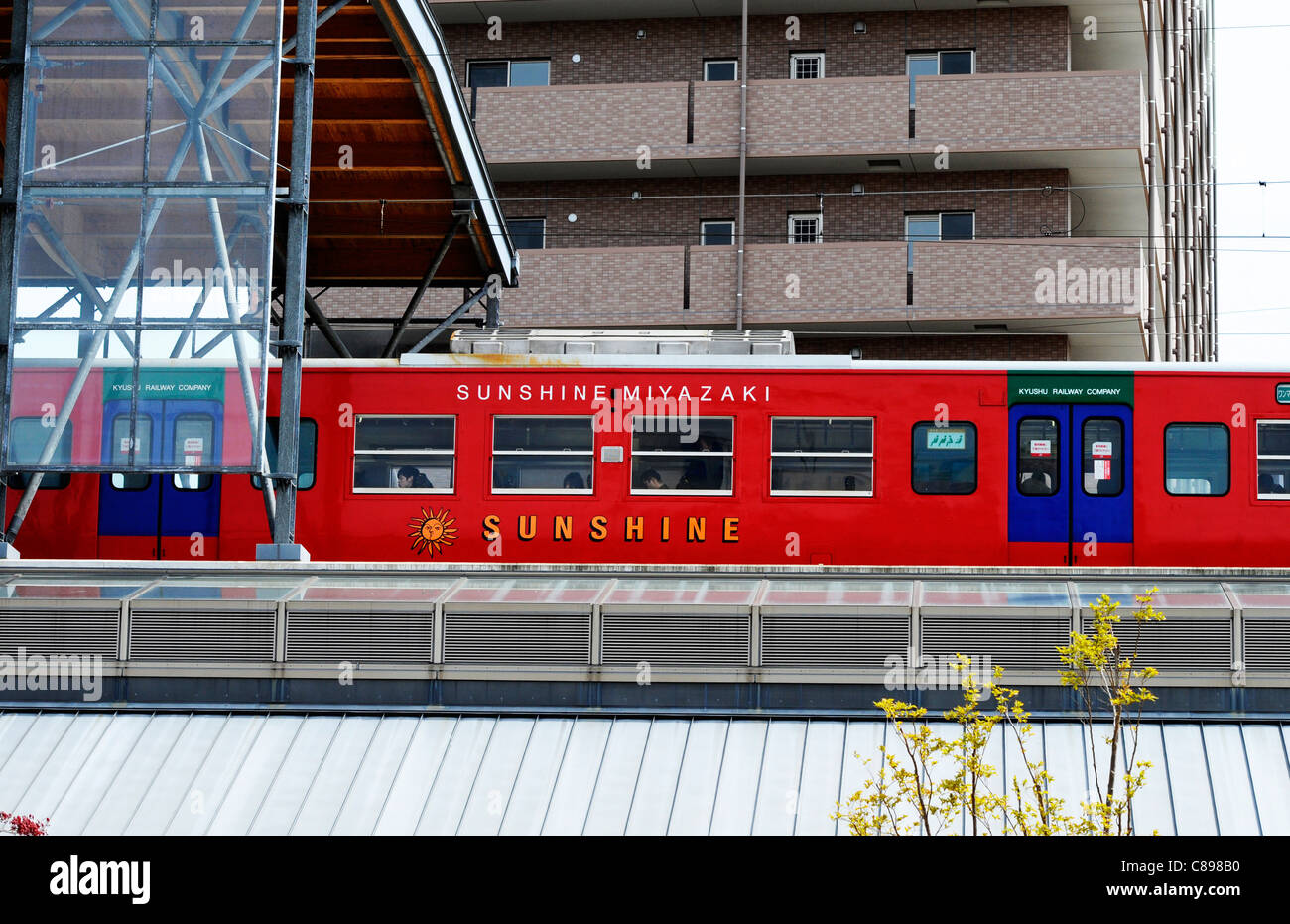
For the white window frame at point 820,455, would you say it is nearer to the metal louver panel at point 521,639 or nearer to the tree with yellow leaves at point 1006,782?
the metal louver panel at point 521,639

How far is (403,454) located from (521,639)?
5818mm

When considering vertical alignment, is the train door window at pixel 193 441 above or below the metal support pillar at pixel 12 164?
below

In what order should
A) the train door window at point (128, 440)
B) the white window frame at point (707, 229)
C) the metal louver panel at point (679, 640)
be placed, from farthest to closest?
1. the white window frame at point (707, 229)
2. the train door window at point (128, 440)
3. the metal louver panel at point (679, 640)

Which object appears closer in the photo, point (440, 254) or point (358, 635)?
point (358, 635)

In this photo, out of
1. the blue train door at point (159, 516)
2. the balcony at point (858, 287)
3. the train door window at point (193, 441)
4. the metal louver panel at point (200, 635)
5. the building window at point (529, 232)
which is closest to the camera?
the metal louver panel at point (200, 635)

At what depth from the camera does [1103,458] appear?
2081 centimetres

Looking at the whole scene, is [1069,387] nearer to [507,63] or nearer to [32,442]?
[32,442]

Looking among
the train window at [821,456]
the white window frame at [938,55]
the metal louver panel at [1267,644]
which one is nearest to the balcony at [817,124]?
the white window frame at [938,55]

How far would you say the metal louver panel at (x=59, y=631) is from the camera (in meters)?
16.4

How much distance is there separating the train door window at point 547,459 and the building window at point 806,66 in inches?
673

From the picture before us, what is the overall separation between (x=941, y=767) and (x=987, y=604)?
5.90 feet

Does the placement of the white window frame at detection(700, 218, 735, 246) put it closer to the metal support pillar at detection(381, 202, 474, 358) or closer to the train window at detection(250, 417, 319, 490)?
the metal support pillar at detection(381, 202, 474, 358)

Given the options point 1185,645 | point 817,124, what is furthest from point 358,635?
point 817,124

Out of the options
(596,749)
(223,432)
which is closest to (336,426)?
(223,432)
